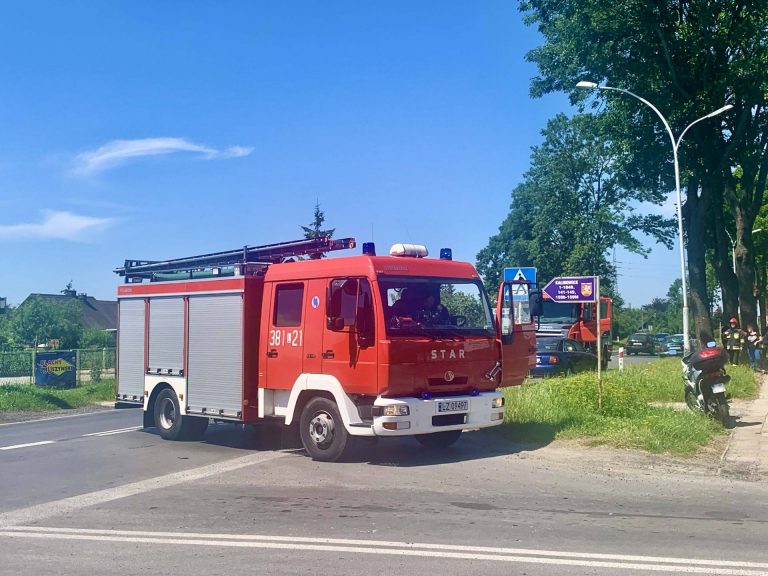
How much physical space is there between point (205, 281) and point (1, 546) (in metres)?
6.13

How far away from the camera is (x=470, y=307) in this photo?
11.0 m

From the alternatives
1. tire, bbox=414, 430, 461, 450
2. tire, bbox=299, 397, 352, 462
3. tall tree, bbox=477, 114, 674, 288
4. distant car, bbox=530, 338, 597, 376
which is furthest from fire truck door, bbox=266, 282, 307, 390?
tall tree, bbox=477, 114, 674, 288

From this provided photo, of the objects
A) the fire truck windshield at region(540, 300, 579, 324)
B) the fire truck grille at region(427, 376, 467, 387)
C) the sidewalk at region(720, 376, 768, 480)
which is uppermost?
the fire truck windshield at region(540, 300, 579, 324)

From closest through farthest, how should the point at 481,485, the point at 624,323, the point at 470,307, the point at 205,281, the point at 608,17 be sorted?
the point at 481,485
the point at 470,307
the point at 205,281
the point at 608,17
the point at 624,323

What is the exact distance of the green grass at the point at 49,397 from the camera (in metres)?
21.7

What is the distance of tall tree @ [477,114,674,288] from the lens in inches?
Result: 2137

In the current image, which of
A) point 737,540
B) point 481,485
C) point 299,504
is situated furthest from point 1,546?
point 737,540

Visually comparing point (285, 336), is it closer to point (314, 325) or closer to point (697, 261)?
point (314, 325)

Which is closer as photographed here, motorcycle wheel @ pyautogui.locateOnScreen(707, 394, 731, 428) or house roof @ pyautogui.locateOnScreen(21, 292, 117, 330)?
motorcycle wheel @ pyautogui.locateOnScreen(707, 394, 731, 428)

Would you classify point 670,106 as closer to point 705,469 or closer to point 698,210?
point 698,210

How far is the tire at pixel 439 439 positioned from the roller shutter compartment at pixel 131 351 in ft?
16.8

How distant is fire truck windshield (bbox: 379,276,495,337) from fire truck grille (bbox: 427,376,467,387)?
1.88 ft

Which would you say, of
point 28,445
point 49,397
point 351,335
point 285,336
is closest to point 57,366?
point 49,397

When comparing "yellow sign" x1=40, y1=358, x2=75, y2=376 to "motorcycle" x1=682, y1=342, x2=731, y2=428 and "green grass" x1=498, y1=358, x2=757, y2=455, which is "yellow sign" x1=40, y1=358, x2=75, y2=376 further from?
"motorcycle" x1=682, y1=342, x2=731, y2=428
